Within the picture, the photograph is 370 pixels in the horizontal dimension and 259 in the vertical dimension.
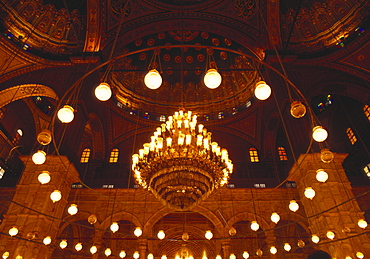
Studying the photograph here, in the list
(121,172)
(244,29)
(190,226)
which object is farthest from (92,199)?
(244,29)

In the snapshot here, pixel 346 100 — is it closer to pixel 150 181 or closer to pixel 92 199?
pixel 150 181

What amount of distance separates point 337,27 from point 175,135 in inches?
335

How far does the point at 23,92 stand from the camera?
10312mm

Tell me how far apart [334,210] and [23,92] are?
12.1 m

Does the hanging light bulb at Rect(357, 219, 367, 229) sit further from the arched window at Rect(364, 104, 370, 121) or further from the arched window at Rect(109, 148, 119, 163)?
the arched window at Rect(109, 148, 119, 163)

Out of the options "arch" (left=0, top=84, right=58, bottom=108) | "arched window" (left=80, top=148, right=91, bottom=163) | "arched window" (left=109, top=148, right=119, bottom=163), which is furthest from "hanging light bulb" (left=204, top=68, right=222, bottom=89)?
"arched window" (left=80, top=148, right=91, bottom=163)

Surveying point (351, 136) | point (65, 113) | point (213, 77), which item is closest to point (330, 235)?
point (213, 77)

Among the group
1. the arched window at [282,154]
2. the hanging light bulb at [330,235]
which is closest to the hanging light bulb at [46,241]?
the hanging light bulb at [330,235]

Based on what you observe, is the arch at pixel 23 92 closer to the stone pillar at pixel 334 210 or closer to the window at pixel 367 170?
the stone pillar at pixel 334 210

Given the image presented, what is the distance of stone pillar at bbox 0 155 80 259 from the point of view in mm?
6820

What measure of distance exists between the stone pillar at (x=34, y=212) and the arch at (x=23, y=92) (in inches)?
124

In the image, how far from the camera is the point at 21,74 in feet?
31.7

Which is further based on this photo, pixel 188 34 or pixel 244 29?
pixel 188 34

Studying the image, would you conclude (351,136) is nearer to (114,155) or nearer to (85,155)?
(114,155)
